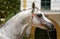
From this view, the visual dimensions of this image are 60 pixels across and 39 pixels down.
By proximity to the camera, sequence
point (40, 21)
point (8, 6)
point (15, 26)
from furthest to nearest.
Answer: point (8, 6) < point (40, 21) < point (15, 26)

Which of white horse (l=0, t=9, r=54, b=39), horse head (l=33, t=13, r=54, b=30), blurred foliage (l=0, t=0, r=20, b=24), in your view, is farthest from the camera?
blurred foliage (l=0, t=0, r=20, b=24)

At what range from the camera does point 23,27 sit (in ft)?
15.9

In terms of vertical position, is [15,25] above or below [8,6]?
above

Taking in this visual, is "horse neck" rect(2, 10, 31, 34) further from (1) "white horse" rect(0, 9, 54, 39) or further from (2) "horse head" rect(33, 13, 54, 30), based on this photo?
(2) "horse head" rect(33, 13, 54, 30)

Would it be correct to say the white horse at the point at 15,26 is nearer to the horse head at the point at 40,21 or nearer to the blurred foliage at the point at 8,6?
the horse head at the point at 40,21

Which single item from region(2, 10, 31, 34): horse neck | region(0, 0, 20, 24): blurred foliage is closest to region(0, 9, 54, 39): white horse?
region(2, 10, 31, 34): horse neck

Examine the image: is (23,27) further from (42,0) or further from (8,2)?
(42,0)

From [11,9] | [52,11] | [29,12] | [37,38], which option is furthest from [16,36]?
[37,38]

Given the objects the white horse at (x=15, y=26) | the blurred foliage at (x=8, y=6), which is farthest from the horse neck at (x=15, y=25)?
the blurred foliage at (x=8, y=6)

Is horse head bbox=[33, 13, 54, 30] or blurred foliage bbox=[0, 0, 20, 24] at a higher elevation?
horse head bbox=[33, 13, 54, 30]

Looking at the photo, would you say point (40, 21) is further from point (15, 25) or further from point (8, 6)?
point (8, 6)

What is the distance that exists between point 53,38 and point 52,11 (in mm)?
1459

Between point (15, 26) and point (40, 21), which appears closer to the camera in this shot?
point (15, 26)

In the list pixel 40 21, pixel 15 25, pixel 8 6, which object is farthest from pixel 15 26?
pixel 8 6
